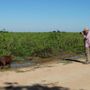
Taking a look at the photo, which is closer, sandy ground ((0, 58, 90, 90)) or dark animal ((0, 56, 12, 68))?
sandy ground ((0, 58, 90, 90))

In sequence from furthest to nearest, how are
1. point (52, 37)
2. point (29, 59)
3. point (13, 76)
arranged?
point (52, 37) → point (29, 59) → point (13, 76)

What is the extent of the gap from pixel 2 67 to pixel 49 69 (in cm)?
202

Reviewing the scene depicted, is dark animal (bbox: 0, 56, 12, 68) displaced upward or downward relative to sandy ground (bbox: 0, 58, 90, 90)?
upward

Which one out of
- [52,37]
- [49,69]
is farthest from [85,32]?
[52,37]

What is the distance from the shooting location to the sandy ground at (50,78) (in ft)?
28.4

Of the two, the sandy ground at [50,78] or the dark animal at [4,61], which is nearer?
the sandy ground at [50,78]

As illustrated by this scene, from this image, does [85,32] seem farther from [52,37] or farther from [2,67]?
[52,37]

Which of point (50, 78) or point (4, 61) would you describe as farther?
point (4, 61)

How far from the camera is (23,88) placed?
8391mm

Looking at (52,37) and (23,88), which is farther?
(52,37)

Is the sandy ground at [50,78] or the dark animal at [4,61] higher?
the dark animal at [4,61]

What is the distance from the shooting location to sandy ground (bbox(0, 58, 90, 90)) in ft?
28.4

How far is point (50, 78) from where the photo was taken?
9789mm

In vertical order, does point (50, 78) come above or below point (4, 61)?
below
